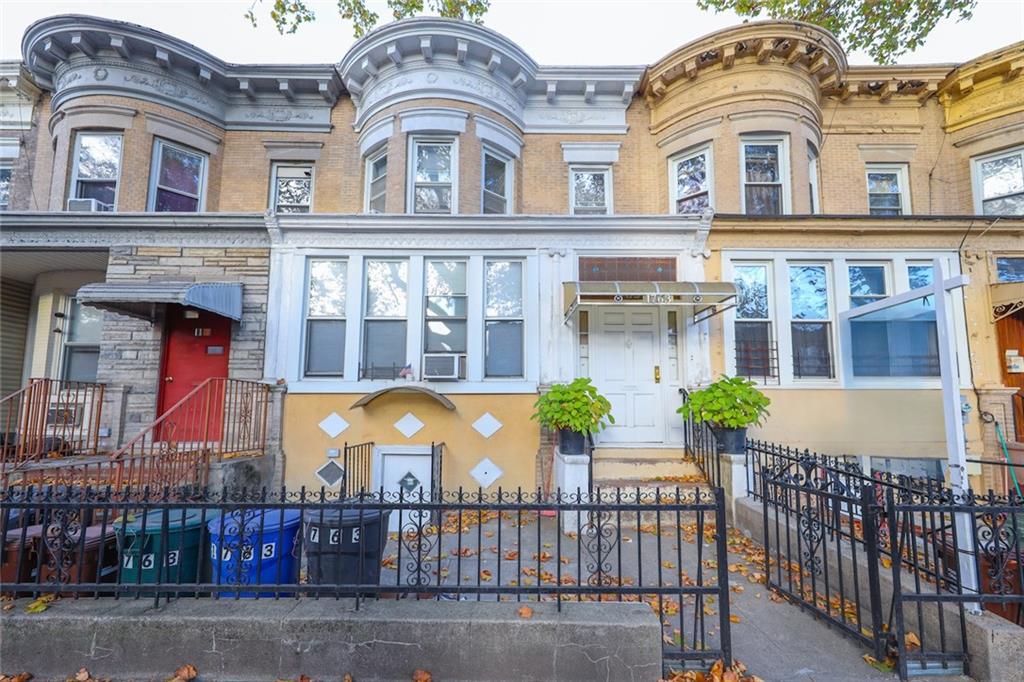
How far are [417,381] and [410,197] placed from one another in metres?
3.75

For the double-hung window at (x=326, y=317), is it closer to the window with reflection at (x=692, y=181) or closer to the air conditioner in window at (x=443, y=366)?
the air conditioner in window at (x=443, y=366)

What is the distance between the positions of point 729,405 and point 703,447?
3.32 feet

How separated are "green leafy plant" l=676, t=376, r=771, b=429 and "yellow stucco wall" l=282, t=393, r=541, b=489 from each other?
2.63 meters

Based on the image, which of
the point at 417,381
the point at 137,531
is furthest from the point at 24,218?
the point at 137,531

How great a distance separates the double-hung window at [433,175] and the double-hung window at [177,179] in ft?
15.3

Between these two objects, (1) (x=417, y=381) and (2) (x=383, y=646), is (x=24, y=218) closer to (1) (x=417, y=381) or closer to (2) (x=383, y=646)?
(1) (x=417, y=381)

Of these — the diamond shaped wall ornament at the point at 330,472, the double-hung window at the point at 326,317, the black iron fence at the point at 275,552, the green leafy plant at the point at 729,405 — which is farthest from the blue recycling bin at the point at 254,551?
the green leafy plant at the point at 729,405

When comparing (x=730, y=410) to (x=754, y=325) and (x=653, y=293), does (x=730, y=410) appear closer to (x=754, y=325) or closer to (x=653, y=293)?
(x=653, y=293)

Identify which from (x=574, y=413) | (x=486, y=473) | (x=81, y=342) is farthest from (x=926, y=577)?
(x=81, y=342)

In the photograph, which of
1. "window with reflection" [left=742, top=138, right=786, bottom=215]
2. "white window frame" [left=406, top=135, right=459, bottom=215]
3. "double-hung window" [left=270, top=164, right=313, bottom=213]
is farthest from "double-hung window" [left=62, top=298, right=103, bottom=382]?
"window with reflection" [left=742, top=138, right=786, bottom=215]

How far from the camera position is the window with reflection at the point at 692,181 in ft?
31.9

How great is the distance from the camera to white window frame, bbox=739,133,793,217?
927cm

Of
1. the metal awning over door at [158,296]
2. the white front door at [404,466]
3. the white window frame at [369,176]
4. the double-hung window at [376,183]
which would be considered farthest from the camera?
the white window frame at [369,176]

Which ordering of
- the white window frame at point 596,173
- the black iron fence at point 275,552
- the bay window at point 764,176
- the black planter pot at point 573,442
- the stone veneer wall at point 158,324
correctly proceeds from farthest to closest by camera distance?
the white window frame at point 596,173, the bay window at point 764,176, the stone veneer wall at point 158,324, the black planter pot at point 573,442, the black iron fence at point 275,552
